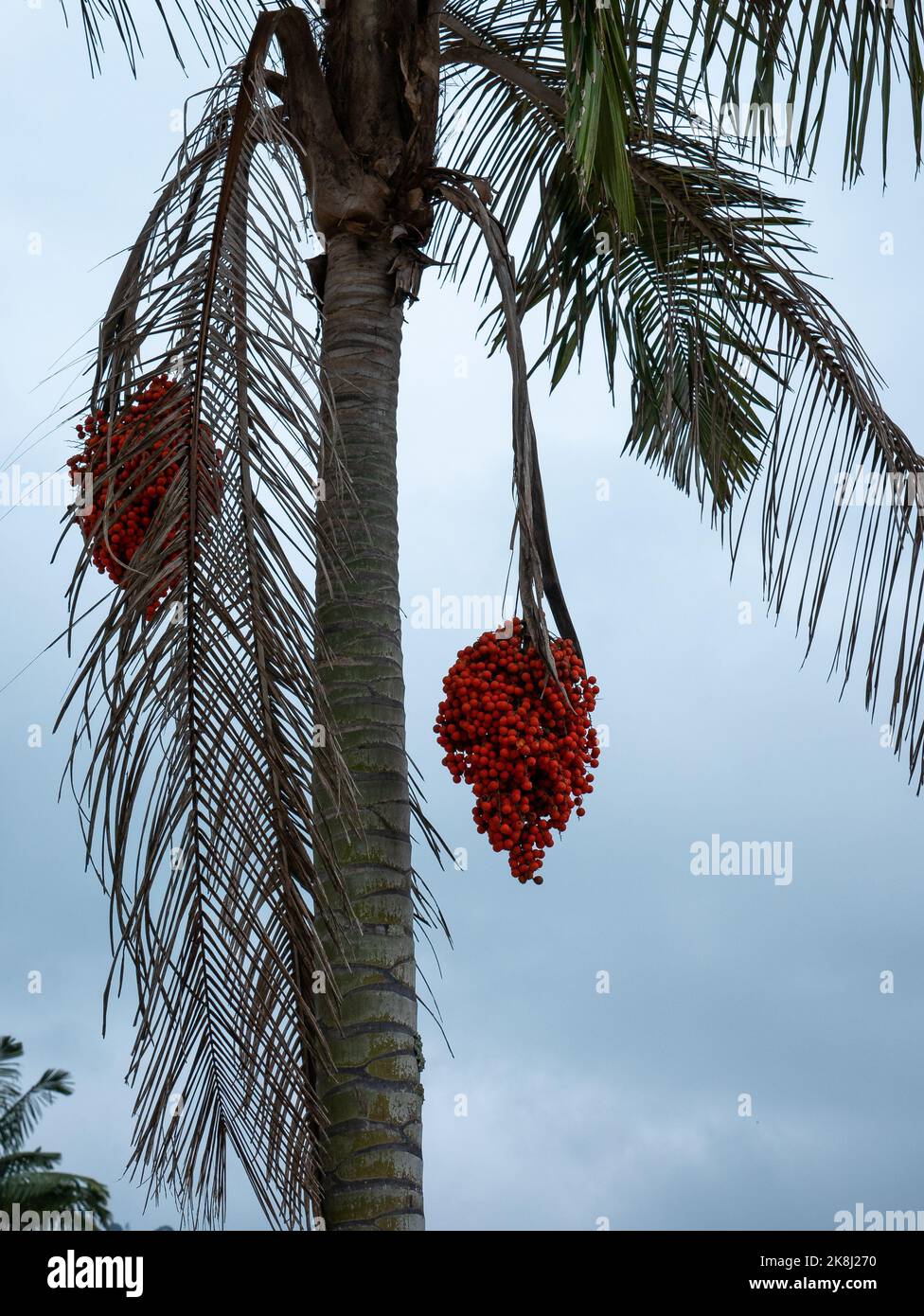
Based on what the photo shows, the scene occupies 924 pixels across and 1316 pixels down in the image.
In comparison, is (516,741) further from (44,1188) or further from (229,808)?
(44,1188)

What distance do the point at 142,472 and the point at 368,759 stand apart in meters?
0.93

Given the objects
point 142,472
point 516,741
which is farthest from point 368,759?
point 142,472

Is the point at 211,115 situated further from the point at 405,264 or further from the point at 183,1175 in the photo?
the point at 183,1175

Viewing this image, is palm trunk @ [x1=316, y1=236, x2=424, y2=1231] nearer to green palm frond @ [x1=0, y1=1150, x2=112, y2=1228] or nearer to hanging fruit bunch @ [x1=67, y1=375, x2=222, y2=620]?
hanging fruit bunch @ [x1=67, y1=375, x2=222, y2=620]

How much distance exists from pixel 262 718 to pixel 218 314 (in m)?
1.04

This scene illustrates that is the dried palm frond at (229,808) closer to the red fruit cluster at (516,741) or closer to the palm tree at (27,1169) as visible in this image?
the red fruit cluster at (516,741)

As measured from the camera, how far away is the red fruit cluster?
3.28 meters

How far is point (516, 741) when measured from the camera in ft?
10.6

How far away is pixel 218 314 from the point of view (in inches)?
128

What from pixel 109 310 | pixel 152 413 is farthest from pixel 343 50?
pixel 152 413

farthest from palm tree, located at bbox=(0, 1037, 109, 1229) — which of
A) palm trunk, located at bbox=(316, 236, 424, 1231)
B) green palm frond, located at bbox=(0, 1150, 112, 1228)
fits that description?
palm trunk, located at bbox=(316, 236, 424, 1231)

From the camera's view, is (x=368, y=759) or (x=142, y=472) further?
(x=368, y=759)

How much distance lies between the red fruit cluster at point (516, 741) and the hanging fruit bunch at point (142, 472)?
79cm

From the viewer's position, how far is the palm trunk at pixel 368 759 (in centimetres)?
318
